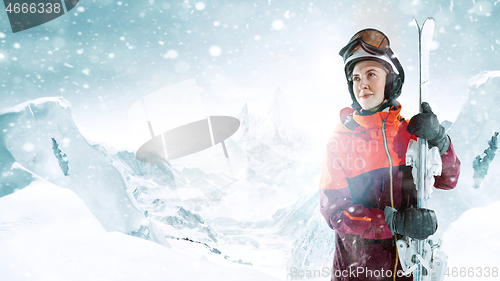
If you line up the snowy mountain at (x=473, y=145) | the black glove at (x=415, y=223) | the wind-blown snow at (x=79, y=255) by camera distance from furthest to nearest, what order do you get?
1. the snowy mountain at (x=473, y=145)
2. the wind-blown snow at (x=79, y=255)
3. the black glove at (x=415, y=223)

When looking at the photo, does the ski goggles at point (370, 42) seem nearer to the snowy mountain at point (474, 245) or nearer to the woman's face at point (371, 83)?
the woman's face at point (371, 83)

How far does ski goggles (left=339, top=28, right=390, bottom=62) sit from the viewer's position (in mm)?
2060

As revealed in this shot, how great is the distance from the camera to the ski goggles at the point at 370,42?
6.76 ft

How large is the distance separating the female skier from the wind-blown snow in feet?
11.7

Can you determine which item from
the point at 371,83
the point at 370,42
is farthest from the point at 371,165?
the point at 370,42

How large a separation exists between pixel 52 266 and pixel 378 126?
264 inches

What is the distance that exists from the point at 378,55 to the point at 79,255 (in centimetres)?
696

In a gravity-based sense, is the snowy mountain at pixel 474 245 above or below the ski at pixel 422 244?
below

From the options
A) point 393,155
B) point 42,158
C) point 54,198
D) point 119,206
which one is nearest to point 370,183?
point 393,155

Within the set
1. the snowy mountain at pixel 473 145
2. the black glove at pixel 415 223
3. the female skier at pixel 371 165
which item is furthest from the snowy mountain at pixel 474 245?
the snowy mountain at pixel 473 145

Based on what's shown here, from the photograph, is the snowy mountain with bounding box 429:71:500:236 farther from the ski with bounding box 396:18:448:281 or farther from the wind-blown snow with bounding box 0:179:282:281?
the wind-blown snow with bounding box 0:179:282:281

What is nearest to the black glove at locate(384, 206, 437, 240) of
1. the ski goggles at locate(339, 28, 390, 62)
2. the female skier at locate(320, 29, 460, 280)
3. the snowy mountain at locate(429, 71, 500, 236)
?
the female skier at locate(320, 29, 460, 280)

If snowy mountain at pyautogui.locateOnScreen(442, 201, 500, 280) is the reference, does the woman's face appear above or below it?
above

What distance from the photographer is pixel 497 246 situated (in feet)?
17.5
